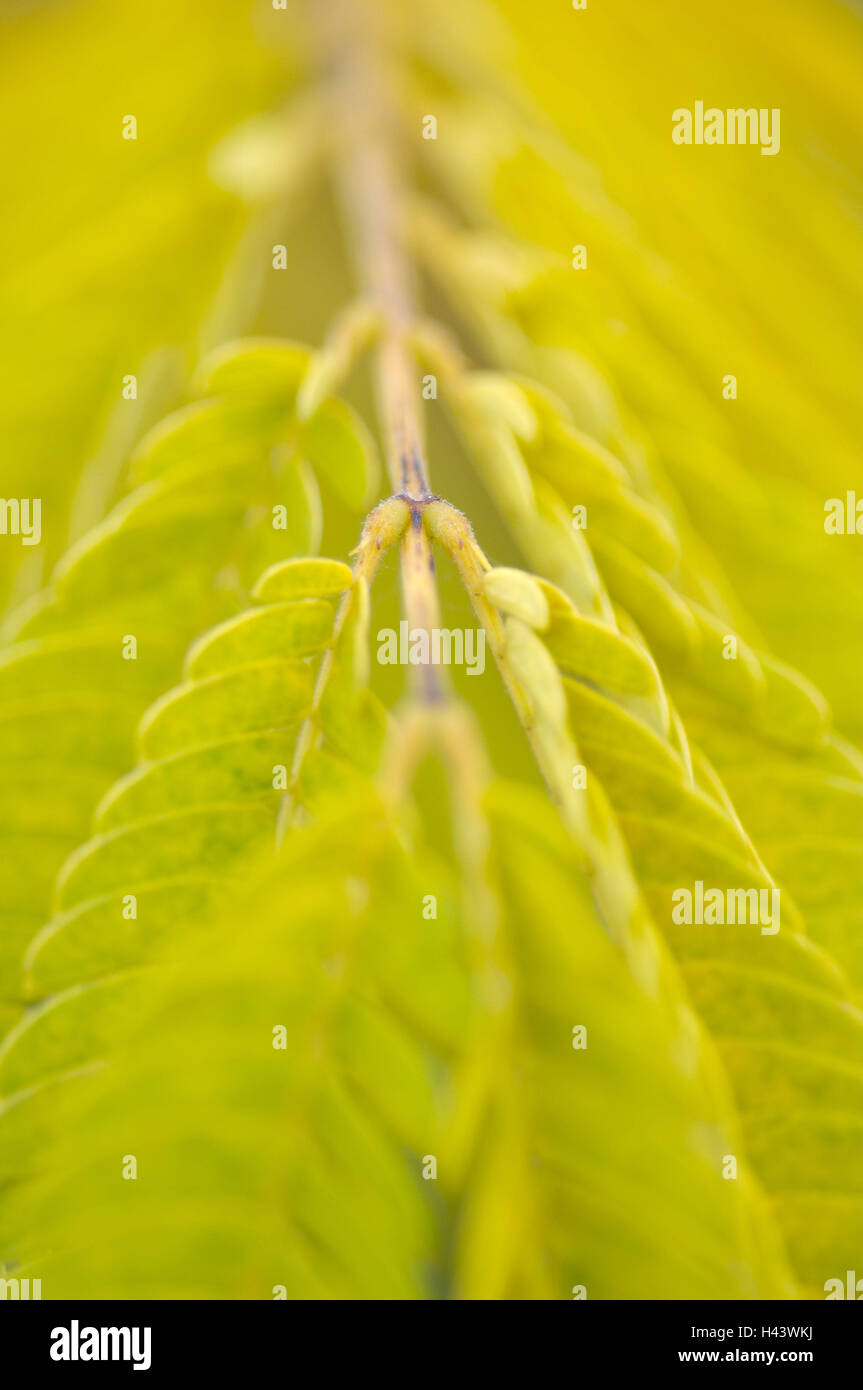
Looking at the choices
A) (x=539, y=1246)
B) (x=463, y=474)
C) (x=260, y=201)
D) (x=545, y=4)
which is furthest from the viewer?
(x=463, y=474)

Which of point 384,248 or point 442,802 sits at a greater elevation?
point 384,248

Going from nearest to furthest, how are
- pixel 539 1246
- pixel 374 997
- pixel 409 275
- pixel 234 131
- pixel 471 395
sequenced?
pixel 374 997 < pixel 539 1246 < pixel 471 395 < pixel 409 275 < pixel 234 131

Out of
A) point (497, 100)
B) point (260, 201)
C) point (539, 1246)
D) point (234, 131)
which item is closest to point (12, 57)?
point (234, 131)

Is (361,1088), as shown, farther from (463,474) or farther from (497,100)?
(497,100)

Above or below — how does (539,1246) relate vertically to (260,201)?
below

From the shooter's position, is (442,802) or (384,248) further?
(442,802)
